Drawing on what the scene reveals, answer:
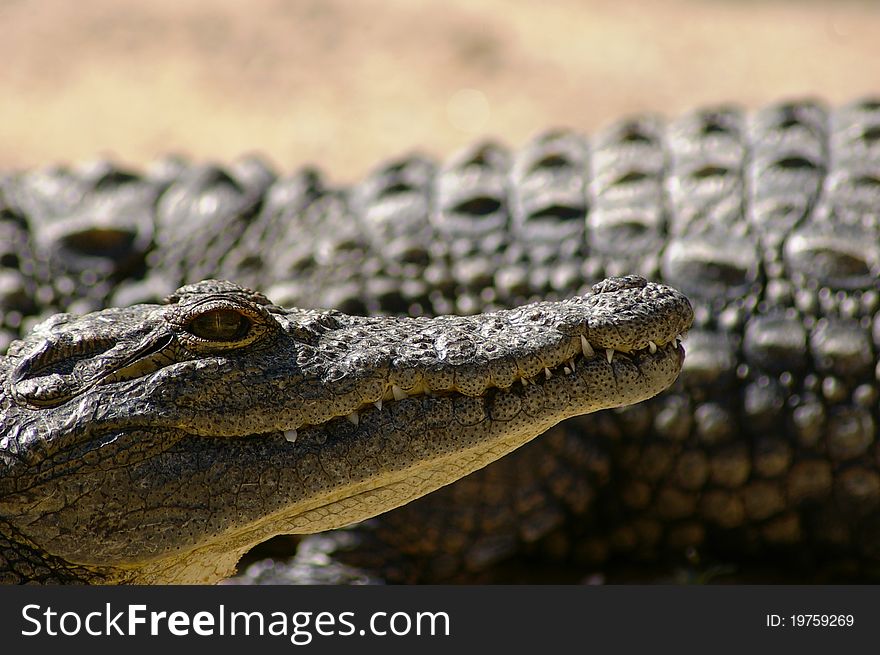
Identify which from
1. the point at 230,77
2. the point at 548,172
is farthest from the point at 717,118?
the point at 230,77

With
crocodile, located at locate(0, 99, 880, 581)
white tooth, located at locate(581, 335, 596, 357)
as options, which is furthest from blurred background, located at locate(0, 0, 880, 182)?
white tooth, located at locate(581, 335, 596, 357)

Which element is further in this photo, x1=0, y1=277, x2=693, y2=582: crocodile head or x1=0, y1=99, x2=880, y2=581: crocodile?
x1=0, y1=99, x2=880, y2=581: crocodile

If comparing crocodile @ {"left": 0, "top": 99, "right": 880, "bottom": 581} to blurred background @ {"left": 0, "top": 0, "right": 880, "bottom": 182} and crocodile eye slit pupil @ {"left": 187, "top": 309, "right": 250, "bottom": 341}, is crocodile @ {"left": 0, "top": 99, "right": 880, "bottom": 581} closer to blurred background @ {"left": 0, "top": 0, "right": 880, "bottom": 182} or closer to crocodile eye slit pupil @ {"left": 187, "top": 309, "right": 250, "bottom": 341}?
crocodile eye slit pupil @ {"left": 187, "top": 309, "right": 250, "bottom": 341}

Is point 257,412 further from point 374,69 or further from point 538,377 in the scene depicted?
point 374,69

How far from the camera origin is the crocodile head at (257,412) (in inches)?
101

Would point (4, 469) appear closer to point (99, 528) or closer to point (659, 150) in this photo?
point (99, 528)

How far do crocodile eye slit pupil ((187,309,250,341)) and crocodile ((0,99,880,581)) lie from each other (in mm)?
1444

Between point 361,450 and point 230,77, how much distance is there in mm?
7305

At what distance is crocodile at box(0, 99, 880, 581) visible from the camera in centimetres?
Result: 389

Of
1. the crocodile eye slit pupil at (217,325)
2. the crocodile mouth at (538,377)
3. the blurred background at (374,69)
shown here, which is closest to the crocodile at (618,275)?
the crocodile mouth at (538,377)

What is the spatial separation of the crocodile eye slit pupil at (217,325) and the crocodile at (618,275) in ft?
4.74

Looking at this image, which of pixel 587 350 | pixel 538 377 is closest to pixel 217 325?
pixel 538 377

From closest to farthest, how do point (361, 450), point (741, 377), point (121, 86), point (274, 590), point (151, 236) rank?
1. point (361, 450)
2. point (274, 590)
3. point (741, 377)
4. point (151, 236)
5. point (121, 86)

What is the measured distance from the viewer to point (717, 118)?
4.65 metres
